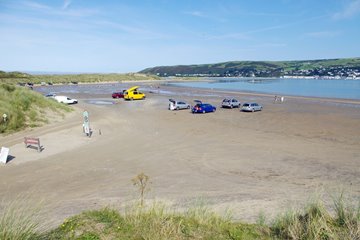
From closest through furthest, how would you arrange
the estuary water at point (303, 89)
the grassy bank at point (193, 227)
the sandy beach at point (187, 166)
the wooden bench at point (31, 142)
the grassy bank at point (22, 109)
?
the grassy bank at point (193, 227) < the sandy beach at point (187, 166) < the wooden bench at point (31, 142) < the grassy bank at point (22, 109) < the estuary water at point (303, 89)

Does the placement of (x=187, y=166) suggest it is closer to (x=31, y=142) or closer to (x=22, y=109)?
(x=31, y=142)

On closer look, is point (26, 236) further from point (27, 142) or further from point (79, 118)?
point (79, 118)

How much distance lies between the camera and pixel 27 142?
827 inches

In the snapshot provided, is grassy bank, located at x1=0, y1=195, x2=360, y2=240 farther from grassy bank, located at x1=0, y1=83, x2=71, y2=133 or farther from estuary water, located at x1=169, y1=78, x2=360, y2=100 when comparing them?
estuary water, located at x1=169, y1=78, x2=360, y2=100

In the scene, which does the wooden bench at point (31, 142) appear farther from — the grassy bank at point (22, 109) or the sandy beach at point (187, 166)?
the grassy bank at point (22, 109)

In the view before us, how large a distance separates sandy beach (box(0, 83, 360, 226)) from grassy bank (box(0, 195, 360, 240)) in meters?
2.21

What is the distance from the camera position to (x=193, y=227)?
6688 mm

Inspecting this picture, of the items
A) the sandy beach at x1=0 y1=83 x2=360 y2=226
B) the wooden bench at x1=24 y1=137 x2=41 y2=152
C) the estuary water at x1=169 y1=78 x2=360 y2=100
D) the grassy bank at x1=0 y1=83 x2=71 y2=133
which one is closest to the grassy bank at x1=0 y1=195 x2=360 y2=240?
the sandy beach at x1=0 y1=83 x2=360 y2=226

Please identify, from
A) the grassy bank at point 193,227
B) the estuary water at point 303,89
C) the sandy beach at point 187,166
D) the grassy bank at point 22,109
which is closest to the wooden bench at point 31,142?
the sandy beach at point 187,166

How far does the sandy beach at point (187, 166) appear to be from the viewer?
1191 centimetres

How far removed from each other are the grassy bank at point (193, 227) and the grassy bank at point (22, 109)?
72.1 ft

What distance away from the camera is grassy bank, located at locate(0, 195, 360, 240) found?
6051 mm

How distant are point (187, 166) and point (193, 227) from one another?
10.2 meters

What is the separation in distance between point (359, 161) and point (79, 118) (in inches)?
1046
